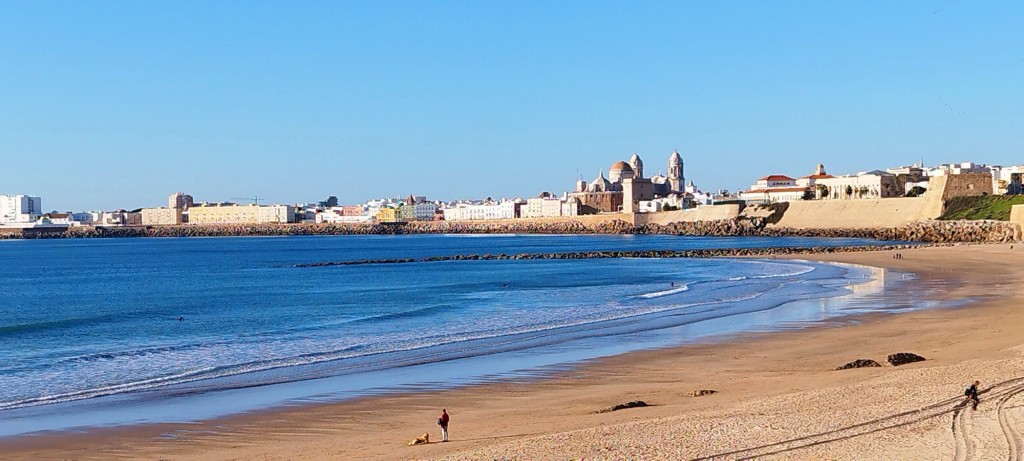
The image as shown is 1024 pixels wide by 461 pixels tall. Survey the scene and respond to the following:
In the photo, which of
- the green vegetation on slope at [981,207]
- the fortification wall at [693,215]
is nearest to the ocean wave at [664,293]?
the green vegetation on slope at [981,207]

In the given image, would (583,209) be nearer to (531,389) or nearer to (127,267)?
(127,267)

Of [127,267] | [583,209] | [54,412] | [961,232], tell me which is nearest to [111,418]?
[54,412]

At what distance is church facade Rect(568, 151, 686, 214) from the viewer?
15038 centimetres

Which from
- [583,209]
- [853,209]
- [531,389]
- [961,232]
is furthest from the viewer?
[583,209]

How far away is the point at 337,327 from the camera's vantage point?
2320 centimetres

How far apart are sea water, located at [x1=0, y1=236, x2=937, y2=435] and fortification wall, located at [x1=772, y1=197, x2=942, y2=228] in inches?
1727

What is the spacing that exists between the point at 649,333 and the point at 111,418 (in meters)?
11.5

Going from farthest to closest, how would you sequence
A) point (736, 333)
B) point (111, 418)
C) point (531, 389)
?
1. point (736, 333)
2. point (531, 389)
3. point (111, 418)

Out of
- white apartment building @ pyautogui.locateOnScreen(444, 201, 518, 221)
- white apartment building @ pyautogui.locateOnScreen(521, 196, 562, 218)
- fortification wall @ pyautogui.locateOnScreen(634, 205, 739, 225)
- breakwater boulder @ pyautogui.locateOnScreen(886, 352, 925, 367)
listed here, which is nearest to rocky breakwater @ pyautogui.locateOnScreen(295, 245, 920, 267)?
breakwater boulder @ pyautogui.locateOnScreen(886, 352, 925, 367)

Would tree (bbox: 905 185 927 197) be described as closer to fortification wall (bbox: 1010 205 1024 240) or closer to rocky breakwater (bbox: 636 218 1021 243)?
rocky breakwater (bbox: 636 218 1021 243)

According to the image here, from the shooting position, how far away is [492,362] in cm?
1683

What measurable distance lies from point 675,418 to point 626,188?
140139 mm

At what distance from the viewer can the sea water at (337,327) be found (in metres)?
14.4

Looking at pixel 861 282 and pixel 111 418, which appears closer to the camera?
pixel 111 418
